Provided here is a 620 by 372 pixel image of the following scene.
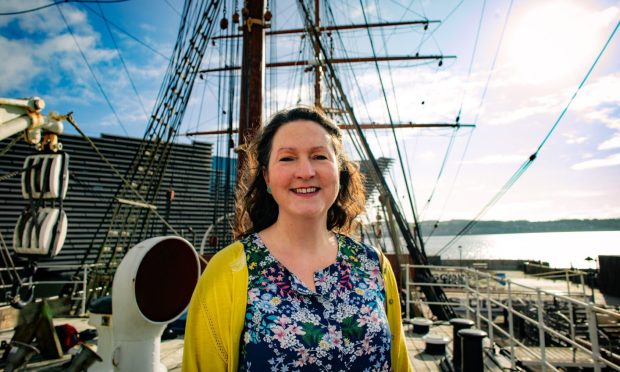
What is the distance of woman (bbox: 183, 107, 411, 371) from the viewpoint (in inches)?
49.2

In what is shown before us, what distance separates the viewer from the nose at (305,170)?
1461 millimetres

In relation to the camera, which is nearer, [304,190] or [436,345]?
[304,190]

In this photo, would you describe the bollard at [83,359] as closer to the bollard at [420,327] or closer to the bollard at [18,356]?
the bollard at [18,356]

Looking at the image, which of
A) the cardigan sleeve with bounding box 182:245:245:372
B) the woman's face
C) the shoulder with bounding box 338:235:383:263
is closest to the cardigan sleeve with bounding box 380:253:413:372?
the shoulder with bounding box 338:235:383:263

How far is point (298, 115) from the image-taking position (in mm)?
1659

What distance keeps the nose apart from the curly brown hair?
0.26 m

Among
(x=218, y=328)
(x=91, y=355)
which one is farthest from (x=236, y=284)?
(x=91, y=355)

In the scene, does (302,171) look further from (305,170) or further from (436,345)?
(436,345)

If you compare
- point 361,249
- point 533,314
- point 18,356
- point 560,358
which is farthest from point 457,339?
point 533,314

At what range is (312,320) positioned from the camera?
1.30m

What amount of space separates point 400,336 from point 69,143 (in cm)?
2258

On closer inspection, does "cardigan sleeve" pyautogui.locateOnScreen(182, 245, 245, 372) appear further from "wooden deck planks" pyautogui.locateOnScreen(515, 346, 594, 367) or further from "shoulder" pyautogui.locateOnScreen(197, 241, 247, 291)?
"wooden deck planks" pyautogui.locateOnScreen(515, 346, 594, 367)

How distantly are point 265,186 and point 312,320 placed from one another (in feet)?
2.66

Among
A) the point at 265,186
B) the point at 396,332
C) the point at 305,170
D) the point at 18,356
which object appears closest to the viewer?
the point at 305,170
